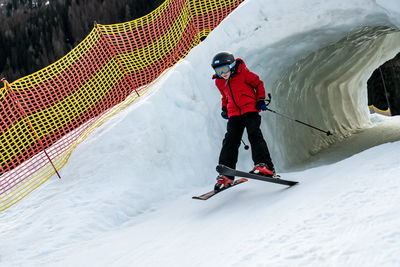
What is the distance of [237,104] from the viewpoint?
16.3 ft

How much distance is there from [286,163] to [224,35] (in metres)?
2.94

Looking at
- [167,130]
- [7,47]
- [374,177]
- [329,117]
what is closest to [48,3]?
[7,47]

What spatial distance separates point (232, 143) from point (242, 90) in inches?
28.1

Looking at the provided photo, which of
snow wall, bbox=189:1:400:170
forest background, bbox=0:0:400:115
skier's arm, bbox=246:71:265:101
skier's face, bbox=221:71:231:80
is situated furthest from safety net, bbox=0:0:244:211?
forest background, bbox=0:0:400:115

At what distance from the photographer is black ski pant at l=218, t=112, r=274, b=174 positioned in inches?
185

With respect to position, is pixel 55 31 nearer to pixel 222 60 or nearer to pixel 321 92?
pixel 321 92

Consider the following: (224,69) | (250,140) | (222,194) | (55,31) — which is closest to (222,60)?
(224,69)

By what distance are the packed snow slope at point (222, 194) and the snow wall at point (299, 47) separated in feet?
0.08

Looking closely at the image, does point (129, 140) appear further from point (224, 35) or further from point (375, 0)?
point (375, 0)

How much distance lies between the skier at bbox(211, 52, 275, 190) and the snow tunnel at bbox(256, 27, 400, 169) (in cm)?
238

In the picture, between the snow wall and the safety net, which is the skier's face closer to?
the snow wall

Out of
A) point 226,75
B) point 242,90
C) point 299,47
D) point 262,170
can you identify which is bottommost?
point 262,170

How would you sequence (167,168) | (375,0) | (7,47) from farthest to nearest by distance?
(7,47)
(167,168)
(375,0)

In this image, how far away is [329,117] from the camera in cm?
1227
